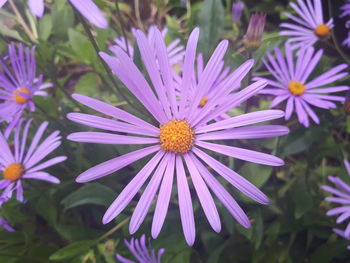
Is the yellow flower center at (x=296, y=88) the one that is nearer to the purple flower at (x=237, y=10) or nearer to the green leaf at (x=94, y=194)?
the purple flower at (x=237, y=10)

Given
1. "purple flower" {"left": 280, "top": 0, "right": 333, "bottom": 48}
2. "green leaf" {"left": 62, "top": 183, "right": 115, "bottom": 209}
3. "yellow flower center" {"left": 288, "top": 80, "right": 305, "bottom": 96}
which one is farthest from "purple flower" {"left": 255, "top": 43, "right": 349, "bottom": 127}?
"green leaf" {"left": 62, "top": 183, "right": 115, "bottom": 209}

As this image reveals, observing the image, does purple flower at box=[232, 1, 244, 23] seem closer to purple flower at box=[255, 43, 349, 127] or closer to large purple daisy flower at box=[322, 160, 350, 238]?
purple flower at box=[255, 43, 349, 127]

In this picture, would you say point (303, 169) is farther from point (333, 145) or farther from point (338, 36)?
point (338, 36)

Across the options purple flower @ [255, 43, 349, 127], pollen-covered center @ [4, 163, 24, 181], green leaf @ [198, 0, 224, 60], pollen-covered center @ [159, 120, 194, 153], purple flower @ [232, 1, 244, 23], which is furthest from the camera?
purple flower @ [232, 1, 244, 23]

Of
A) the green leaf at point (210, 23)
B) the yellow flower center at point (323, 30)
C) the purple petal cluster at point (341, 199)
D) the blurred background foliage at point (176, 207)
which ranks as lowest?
the purple petal cluster at point (341, 199)

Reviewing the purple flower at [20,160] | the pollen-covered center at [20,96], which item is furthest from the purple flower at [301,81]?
the pollen-covered center at [20,96]

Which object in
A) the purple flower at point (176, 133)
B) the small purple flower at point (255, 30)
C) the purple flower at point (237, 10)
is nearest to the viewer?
the purple flower at point (176, 133)
